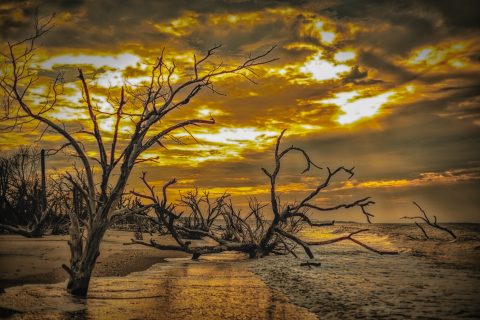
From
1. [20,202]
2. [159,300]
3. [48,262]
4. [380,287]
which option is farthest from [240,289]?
[20,202]

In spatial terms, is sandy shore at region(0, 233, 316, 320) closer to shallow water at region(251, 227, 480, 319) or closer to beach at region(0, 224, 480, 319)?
beach at region(0, 224, 480, 319)

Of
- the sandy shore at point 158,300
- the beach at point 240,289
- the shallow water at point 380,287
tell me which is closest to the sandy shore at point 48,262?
the beach at point 240,289

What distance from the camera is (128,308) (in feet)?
16.8

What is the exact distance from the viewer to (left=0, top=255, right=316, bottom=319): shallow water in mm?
4820

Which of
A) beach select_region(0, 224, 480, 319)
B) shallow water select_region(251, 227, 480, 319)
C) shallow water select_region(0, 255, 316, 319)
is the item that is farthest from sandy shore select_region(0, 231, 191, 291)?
shallow water select_region(251, 227, 480, 319)

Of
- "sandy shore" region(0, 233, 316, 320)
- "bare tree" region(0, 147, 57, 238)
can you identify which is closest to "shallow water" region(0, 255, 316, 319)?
"sandy shore" region(0, 233, 316, 320)

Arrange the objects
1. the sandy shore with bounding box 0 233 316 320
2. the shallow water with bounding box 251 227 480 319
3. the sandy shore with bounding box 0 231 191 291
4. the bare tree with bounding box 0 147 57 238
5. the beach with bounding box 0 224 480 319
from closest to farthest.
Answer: the sandy shore with bounding box 0 233 316 320
the beach with bounding box 0 224 480 319
the shallow water with bounding box 251 227 480 319
the sandy shore with bounding box 0 231 191 291
the bare tree with bounding box 0 147 57 238

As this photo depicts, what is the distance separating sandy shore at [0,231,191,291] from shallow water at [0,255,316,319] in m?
0.78

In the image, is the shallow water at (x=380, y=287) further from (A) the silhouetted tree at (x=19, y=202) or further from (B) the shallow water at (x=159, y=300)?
(A) the silhouetted tree at (x=19, y=202)

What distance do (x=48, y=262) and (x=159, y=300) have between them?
4.31 meters

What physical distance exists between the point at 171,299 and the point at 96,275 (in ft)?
10.3

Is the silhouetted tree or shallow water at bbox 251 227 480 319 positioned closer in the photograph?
shallow water at bbox 251 227 480 319

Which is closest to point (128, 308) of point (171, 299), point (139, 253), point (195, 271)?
point (171, 299)

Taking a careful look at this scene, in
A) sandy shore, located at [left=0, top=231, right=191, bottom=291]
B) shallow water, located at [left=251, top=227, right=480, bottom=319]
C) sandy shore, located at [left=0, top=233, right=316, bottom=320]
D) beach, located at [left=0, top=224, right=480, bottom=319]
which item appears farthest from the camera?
sandy shore, located at [left=0, top=231, right=191, bottom=291]
